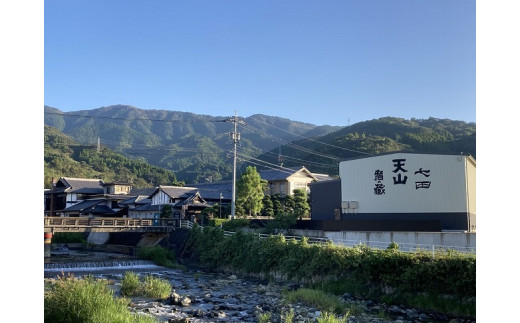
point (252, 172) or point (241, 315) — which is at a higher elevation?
point (252, 172)

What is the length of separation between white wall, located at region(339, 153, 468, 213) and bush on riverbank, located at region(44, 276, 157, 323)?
651 inches

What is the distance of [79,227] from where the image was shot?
90.1 feet

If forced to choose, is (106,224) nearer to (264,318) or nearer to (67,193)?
(67,193)

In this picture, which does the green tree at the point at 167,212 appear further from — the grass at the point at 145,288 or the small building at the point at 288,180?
the grass at the point at 145,288

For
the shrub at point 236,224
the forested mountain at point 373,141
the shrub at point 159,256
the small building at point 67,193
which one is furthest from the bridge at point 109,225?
the forested mountain at point 373,141

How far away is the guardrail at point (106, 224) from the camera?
2750 centimetres

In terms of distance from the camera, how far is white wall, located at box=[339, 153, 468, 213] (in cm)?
2061

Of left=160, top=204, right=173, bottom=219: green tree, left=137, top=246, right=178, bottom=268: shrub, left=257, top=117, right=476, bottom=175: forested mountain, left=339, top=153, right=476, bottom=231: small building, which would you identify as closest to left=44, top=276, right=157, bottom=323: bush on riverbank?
left=339, top=153, right=476, bottom=231: small building

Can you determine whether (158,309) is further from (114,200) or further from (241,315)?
(114,200)

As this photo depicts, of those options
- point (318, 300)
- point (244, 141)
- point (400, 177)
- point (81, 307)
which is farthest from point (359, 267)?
point (244, 141)

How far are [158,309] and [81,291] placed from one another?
4414 mm

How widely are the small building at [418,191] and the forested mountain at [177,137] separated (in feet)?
163

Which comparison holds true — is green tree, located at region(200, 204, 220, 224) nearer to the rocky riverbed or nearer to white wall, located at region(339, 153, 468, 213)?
white wall, located at region(339, 153, 468, 213)
